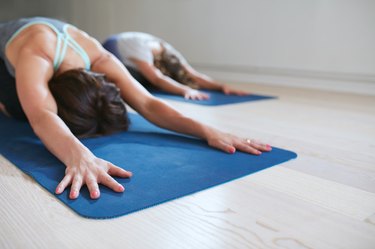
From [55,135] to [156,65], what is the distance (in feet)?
7.07

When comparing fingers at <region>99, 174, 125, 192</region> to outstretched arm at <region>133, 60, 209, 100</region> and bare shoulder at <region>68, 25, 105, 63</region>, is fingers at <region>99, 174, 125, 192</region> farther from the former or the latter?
outstretched arm at <region>133, 60, 209, 100</region>

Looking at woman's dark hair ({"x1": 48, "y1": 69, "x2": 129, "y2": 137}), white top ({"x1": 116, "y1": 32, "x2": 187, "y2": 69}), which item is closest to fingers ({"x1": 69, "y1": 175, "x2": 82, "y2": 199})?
woman's dark hair ({"x1": 48, "y1": 69, "x2": 129, "y2": 137})

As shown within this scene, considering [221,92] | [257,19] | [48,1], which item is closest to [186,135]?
[221,92]

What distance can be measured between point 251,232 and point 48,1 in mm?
7486

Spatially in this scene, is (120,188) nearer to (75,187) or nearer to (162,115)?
(75,187)

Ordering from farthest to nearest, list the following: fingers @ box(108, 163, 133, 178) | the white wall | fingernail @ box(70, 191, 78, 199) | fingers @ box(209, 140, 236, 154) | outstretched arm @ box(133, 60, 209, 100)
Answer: the white wall → outstretched arm @ box(133, 60, 209, 100) → fingers @ box(209, 140, 236, 154) → fingers @ box(108, 163, 133, 178) → fingernail @ box(70, 191, 78, 199)

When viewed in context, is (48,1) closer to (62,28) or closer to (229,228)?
(62,28)

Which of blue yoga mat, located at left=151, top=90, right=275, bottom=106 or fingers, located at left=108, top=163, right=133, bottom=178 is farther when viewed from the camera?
blue yoga mat, located at left=151, top=90, right=275, bottom=106

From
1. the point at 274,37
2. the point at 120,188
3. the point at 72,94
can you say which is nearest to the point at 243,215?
the point at 120,188

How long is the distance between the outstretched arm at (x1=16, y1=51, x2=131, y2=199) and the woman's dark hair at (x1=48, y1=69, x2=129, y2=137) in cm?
6

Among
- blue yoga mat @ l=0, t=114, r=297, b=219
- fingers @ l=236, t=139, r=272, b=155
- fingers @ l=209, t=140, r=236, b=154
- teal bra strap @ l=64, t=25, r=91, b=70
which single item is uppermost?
teal bra strap @ l=64, t=25, r=91, b=70

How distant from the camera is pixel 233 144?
5.05 ft

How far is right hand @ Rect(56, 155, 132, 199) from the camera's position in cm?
110

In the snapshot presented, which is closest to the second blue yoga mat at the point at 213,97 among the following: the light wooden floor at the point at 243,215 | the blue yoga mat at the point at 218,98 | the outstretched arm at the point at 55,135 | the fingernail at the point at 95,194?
the blue yoga mat at the point at 218,98
